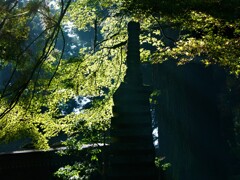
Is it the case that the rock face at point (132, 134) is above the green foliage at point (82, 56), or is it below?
below

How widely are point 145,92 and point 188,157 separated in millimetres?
12045

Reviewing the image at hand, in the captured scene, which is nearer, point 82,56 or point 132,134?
A: point 132,134

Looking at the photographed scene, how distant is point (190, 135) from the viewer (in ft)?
59.6

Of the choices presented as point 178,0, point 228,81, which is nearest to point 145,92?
point 178,0

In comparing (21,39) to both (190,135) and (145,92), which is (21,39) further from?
(190,135)

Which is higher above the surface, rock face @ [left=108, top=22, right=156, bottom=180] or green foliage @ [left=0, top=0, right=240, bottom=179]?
green foliage @ [left=0, top=0, right=240, bottom=179]

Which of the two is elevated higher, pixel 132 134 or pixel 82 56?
pixel 82 56

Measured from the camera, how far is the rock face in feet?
21.0

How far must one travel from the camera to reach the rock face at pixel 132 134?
6398mm

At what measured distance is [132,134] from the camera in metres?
6.50

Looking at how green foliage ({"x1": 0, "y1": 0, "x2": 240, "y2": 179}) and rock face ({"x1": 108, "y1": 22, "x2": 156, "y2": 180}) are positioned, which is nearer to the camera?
rock face ({"x1": 108, "y1": 22, "x2": 156, "y2": 180})

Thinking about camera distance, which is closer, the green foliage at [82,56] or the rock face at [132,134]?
the rock face at [132,134]

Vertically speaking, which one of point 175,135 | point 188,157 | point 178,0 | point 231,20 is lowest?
point 188,157

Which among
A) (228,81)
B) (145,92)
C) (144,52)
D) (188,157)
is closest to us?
(145,92)
